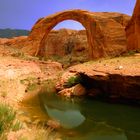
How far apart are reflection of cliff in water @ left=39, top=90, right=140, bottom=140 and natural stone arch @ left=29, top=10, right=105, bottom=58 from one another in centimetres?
1912

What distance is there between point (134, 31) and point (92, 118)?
12.1m

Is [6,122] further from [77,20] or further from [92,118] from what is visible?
[77,20]

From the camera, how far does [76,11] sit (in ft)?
125

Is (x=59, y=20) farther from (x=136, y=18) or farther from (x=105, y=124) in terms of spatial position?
(x=105, y=124)

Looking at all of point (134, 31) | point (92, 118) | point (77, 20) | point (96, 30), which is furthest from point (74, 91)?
point (77, 20)

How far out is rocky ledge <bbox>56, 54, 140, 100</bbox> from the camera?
1505 cm

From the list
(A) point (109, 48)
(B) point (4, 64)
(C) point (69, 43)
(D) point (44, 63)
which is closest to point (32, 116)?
(B) point (4, 64)

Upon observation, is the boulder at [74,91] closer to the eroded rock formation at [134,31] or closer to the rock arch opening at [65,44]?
the eroded rock formation at [134,31]

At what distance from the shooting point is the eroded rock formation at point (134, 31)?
22.8 metres

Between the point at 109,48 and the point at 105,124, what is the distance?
23153 mm

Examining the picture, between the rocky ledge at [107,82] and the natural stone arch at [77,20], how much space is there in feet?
50.9

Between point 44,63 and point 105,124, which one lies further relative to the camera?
point 44,63

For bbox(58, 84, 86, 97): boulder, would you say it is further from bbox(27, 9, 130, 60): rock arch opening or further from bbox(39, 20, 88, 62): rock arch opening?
bbox(39, 20, 88, 62): rock arch opening

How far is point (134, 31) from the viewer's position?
23.3 metres
